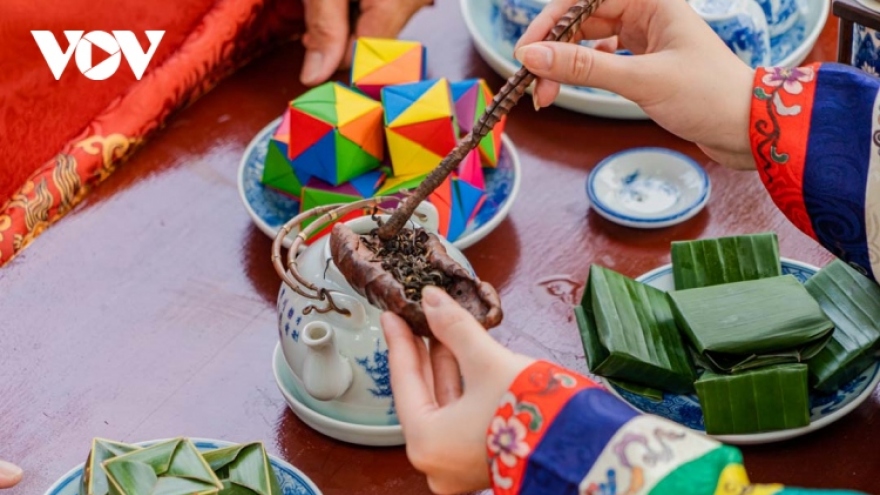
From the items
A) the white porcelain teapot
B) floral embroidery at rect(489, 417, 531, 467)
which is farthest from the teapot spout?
floral embroidery at rect(489, 417, 531, 467)

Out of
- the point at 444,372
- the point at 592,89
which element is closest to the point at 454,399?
the point at 444,372

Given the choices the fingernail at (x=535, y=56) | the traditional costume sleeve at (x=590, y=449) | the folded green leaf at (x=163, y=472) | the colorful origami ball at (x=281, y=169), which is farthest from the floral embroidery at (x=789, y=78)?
the folded green leaf at (x=163, y=472)

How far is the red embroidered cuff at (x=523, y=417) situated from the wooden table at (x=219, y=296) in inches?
9.9

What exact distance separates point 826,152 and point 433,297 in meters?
0.47

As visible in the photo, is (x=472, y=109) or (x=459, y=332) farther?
(x=472, y=109)

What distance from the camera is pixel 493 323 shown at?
93 centimetres

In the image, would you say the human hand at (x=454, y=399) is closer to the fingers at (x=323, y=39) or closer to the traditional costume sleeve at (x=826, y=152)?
the traditional costume sleeve at (x=826, y=152)

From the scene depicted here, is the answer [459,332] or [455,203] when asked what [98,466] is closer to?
[459,332]

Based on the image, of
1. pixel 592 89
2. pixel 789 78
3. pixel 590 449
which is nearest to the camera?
pixel 590 449

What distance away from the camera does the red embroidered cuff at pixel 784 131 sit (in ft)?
3.59

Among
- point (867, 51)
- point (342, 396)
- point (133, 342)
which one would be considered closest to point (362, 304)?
point (342, 396)

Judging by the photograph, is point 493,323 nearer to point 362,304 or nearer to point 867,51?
point 362,304

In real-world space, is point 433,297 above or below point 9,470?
above

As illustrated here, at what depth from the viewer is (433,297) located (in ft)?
2.93
